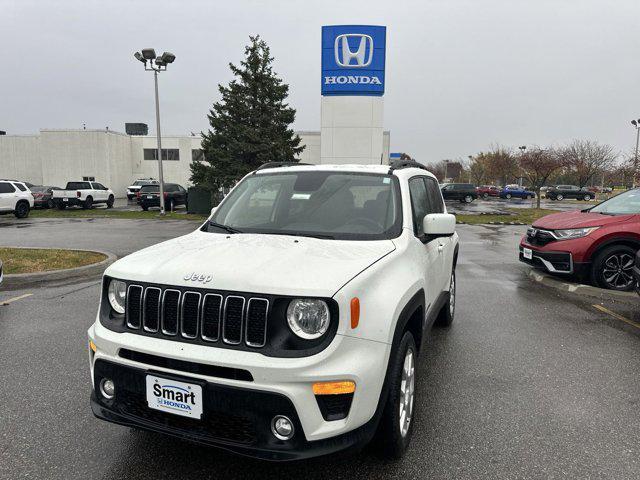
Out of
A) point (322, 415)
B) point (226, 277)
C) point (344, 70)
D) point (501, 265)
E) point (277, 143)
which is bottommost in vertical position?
point (501, 265)

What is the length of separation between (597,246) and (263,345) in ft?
21.7

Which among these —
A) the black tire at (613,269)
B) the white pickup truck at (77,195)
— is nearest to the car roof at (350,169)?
the black tire at (613,269)

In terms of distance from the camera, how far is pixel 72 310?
5895mm

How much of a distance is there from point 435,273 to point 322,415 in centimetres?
206

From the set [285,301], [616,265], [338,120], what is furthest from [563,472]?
[338,120]

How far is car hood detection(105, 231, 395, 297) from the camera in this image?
7.48 ft

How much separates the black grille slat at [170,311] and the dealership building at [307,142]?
922 inches

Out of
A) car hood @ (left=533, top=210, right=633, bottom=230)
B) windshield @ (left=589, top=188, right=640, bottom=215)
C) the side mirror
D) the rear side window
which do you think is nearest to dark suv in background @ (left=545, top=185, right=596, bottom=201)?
the rear side window

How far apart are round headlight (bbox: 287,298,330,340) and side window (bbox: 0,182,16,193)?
23.3m

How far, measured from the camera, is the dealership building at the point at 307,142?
951 inches

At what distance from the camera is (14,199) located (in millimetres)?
20594

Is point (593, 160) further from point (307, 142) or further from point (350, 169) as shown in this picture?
point (350, 169)

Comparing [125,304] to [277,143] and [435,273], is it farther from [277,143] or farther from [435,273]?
[277,143]

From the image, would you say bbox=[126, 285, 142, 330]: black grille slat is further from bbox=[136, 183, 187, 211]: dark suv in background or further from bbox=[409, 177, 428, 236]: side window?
bbox=[136, 183, 187, 211]: dark suv in background
